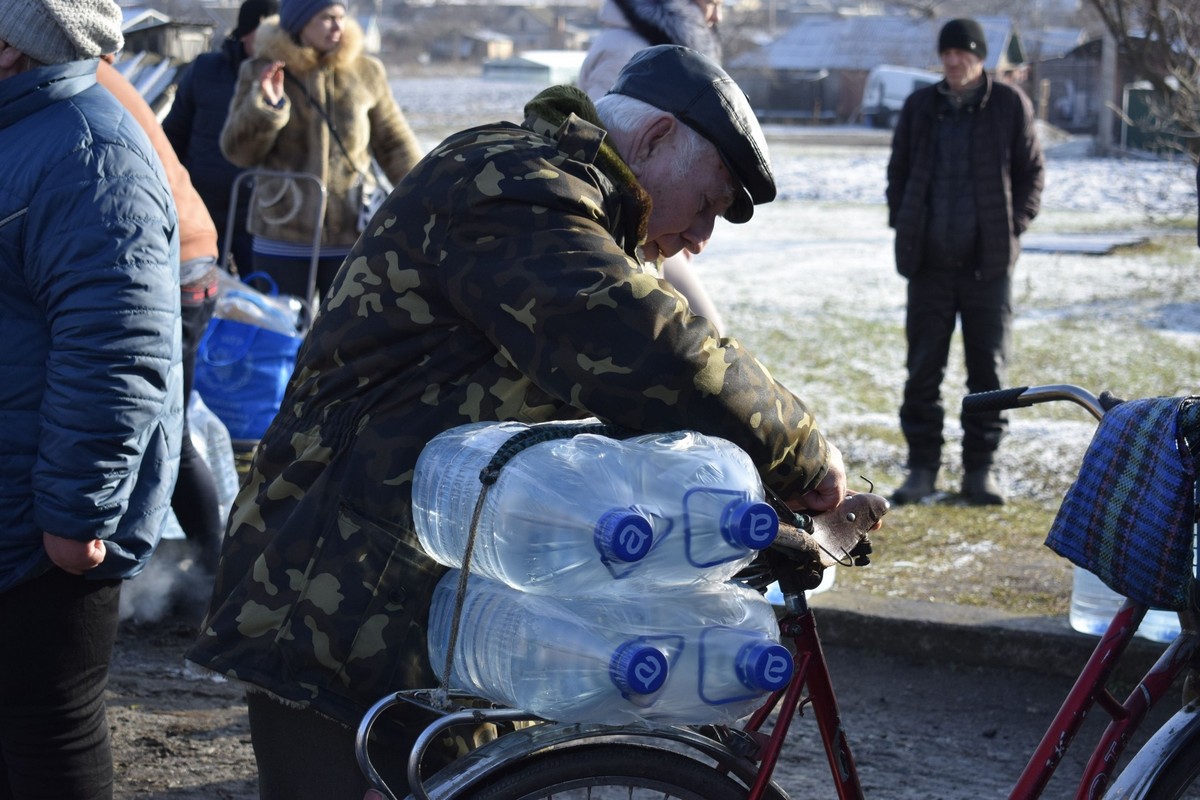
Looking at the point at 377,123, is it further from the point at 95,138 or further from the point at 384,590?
the point at 384,590

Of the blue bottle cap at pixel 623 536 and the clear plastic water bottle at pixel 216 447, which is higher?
the blue bottle cap at pixel 623 536

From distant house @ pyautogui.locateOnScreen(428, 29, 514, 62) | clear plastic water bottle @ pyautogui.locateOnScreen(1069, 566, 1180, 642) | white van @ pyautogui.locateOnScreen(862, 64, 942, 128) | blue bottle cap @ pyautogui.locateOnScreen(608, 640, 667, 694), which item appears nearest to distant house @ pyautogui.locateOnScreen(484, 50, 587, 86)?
white van @ pyautogui.locateOnScreen(862, 64, 942, 128)

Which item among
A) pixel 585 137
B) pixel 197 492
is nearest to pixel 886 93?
pixel 197 492

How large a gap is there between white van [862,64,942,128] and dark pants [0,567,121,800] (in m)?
42.3

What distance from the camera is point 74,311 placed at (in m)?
2.37

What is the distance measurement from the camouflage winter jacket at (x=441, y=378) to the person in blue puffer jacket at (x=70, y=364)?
448 millimetres

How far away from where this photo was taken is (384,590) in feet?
6.56

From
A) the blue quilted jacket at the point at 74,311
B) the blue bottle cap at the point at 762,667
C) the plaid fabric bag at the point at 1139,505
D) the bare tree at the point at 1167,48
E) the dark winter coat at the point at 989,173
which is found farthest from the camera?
the bare tree at the point at 1167,48

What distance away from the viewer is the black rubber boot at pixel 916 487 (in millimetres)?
5797

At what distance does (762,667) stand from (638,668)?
0.17 m

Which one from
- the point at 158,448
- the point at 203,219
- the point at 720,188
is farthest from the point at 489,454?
the point at 203,219

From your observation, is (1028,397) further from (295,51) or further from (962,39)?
(295,51)

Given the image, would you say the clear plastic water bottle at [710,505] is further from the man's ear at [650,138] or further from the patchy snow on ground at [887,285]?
the patchy snow on ground at [887,285]

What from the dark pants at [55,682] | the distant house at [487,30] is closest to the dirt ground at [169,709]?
the dark pants at [55,682]
